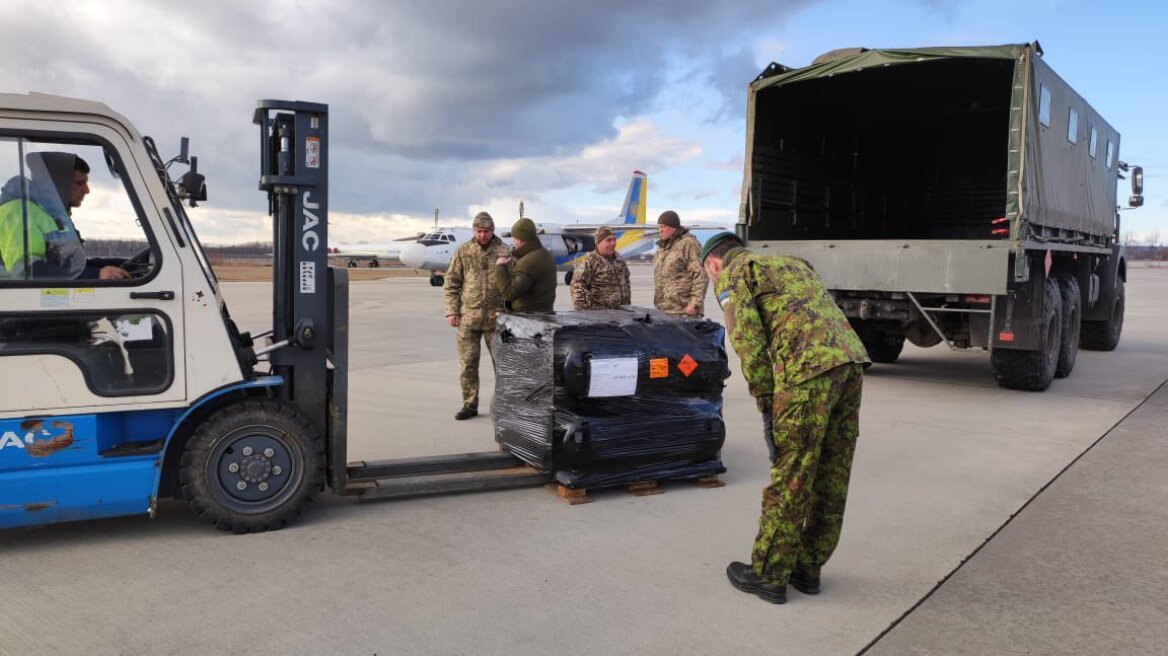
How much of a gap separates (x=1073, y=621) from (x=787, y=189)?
285 inches

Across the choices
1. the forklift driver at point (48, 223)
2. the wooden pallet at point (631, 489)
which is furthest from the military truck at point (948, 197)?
the forklift driver at point (48, 223)

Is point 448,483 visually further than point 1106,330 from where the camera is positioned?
No

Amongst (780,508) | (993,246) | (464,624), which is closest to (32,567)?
(464,624)

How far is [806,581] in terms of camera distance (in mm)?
3617

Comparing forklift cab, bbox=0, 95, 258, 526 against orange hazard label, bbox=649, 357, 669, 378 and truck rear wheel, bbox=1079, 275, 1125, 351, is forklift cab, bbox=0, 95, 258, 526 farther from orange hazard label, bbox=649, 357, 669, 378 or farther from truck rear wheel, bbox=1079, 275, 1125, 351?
truck rear wheel, bbox=1079, 275, 1125, 351

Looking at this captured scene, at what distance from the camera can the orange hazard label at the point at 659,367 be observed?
194 inches

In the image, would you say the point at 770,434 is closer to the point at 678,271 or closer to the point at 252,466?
the point at 252,466

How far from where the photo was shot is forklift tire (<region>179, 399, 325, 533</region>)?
4012 millimetres

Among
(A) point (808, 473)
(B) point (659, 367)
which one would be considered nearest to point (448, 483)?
(B) point (659, 367)

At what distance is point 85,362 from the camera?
3.79 meters

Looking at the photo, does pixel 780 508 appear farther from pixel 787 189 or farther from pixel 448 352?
pixel 448 352

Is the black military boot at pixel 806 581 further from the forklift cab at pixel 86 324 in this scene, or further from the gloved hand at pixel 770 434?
the forklift cab at pixel 86 324

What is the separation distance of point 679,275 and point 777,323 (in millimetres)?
4244

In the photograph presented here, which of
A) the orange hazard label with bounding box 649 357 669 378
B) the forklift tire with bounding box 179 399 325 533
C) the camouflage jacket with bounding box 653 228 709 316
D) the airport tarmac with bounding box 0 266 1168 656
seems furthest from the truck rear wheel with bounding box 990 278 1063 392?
the forklift tire with bounding box 179 399 325 533
